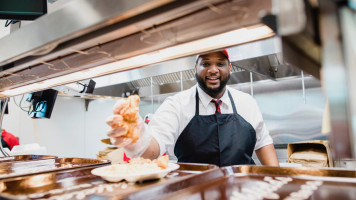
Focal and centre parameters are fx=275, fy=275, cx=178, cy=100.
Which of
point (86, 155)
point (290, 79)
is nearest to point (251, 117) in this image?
point (290, 79)

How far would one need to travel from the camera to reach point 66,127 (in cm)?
563

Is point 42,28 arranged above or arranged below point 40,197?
above

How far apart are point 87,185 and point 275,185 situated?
779 mm

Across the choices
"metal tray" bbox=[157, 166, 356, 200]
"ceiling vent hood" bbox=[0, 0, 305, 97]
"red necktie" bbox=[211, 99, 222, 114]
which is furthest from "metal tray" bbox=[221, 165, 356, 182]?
"red necktie" bbox=[211, 99, 222, 114]

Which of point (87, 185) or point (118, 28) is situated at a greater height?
point (118, 28)

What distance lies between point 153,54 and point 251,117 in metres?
1.22

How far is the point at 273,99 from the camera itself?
13.5 feet

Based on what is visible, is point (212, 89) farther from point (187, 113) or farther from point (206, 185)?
point (206, 185)

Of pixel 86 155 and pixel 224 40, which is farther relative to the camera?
pixel 86 155

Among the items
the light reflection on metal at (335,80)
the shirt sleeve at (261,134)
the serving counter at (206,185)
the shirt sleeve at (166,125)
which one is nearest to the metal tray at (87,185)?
the serving counter at (206,185)

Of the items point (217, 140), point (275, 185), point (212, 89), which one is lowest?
point (275, 185)

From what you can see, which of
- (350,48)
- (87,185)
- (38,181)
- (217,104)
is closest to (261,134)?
(217,104)

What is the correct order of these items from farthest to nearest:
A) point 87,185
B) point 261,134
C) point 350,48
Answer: point 261,134, point 87,185, point 350,48

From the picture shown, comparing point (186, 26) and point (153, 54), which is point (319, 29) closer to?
point (186, 26)
